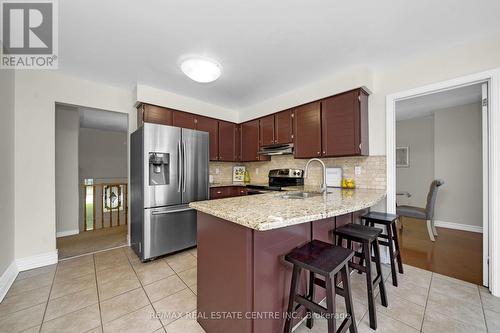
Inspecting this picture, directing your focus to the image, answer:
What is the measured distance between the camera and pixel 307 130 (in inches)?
119

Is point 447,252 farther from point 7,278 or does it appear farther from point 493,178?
point 7,278

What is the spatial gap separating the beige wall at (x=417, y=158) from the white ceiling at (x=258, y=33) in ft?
9.77

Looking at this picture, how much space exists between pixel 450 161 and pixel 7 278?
267 inches

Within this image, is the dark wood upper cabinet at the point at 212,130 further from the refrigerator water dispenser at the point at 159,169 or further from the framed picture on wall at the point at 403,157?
the framed picture on wall at the point at 403,157

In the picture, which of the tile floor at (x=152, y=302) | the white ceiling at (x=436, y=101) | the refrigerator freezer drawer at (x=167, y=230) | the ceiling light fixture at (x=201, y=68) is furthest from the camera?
the white ceiling at (x=436, y=101)

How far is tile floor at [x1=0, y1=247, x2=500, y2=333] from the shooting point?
1487 millimetres

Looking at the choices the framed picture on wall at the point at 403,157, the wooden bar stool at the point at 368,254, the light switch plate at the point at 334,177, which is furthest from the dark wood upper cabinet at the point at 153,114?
the framed picture on wall at the point at 403,157

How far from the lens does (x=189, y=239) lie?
9.36 ft

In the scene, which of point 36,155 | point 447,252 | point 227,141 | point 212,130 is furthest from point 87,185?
point 447,252

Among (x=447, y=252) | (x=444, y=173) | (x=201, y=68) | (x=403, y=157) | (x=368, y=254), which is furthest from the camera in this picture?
(x=403, y=157)

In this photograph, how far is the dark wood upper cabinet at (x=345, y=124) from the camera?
8.18ft

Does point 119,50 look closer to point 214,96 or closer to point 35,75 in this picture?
point 35,75

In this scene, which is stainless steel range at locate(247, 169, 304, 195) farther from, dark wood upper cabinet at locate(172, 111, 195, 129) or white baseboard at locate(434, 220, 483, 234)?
white baseboard at locate(434, 220, 483, 234)

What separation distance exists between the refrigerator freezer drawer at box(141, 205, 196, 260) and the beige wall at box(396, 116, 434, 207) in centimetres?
484
